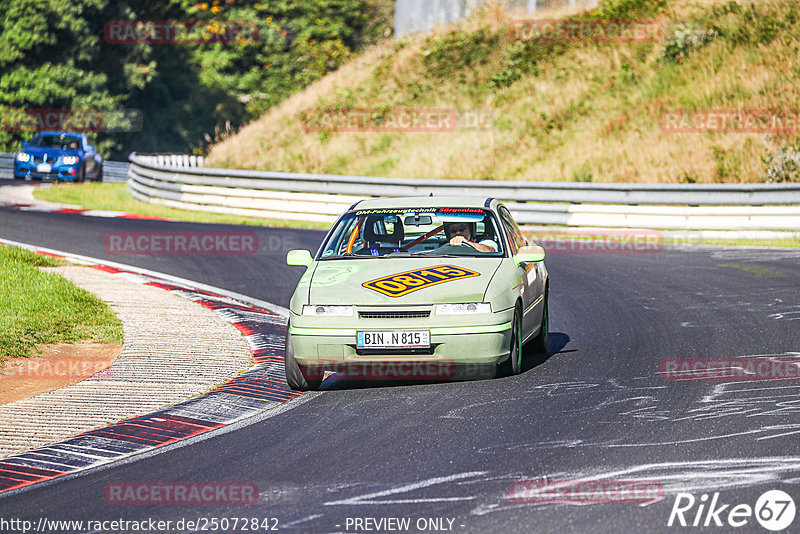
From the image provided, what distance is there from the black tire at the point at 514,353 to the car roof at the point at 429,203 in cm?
138

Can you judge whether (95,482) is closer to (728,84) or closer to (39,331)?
(39,331)

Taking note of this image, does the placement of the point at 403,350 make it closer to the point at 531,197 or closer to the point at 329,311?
the point at 329,311

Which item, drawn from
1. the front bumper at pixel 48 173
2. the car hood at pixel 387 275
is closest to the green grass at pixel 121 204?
the front bumper at pixel 48 173

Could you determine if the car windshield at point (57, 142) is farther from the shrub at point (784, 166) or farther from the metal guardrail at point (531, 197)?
the shrub at point (784, 166)

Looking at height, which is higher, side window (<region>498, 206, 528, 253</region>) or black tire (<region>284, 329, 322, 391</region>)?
side window (<region>498, 206, 528, 253</region>)

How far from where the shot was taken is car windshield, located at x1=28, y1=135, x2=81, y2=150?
35125mm

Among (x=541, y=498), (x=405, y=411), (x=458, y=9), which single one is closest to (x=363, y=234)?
(x=405, y=411)

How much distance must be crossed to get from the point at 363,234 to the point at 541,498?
15.4 ft

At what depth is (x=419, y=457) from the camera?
273 inches

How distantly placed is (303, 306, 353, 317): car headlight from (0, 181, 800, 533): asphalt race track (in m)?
0.63

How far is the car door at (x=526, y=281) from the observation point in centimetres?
984

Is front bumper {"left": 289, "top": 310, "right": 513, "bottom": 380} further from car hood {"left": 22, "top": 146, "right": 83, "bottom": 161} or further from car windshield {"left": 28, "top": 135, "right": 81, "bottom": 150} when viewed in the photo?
car windshield {"left": 28, "top": 135, "right": 81, "bottom": 150}

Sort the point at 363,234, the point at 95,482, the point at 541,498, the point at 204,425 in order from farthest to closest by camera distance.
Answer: the point at 363,234
the point at 204,425
the point at 95,482
the point at 541,498

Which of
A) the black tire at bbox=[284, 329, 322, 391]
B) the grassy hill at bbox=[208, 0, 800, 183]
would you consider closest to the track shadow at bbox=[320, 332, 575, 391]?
the black tire at bbox=[284, 329, 322, 391]
